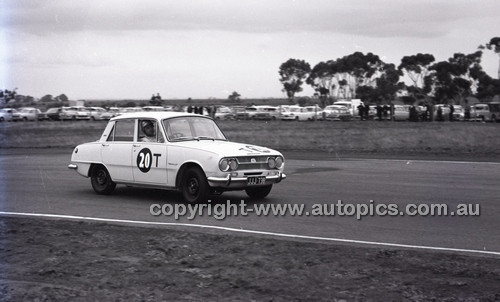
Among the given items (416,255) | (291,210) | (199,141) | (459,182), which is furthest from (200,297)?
(459,182)

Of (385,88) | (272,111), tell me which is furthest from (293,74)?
(272,111)

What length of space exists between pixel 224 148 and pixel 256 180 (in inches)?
27.8

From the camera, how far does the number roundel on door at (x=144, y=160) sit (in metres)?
12.0

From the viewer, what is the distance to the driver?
12.2m

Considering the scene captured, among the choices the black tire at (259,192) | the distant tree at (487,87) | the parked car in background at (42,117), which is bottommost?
the parked car in background at (42,117)

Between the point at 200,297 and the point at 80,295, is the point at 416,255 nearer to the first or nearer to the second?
the point at 200,297

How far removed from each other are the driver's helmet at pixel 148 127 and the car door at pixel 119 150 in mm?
259

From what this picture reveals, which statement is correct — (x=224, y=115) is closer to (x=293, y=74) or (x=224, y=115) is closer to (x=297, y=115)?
(x=297, y=115)

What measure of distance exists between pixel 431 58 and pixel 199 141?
78087 millimetres

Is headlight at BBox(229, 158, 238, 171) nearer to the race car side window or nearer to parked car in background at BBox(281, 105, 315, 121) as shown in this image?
the race car side window

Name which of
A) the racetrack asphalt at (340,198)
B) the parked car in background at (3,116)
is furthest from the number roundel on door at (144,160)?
the parked car in background at (3,116)

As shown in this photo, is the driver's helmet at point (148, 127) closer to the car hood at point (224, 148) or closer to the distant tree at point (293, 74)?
the car hood at point (224, 148)

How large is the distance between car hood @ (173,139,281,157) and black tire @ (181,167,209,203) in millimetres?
395

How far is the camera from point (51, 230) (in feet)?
29.8
